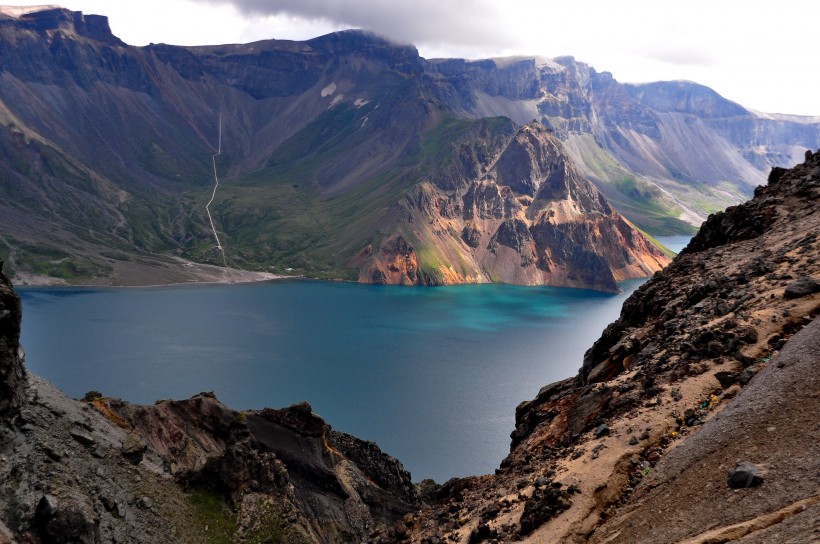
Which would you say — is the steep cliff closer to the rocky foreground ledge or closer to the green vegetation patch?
the rocky foreground ledge

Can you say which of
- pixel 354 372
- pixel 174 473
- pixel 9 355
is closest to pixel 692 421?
pixel 9 355

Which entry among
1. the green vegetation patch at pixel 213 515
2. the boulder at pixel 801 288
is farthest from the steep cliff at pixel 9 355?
the boulder at pixel 801 288

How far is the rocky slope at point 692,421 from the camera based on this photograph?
19.9 m

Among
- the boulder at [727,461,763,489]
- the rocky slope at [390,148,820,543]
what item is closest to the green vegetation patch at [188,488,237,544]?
the rocky slope at [390,148,820,543]

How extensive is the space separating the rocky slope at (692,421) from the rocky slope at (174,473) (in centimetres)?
1855

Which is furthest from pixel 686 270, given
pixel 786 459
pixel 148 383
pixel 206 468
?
pixel 148 383

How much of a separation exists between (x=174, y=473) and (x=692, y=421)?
4151 cm

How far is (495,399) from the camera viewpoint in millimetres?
135625

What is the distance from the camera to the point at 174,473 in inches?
2077

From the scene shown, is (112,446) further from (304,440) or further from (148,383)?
(148,383)

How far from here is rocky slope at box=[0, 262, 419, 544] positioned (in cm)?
3756

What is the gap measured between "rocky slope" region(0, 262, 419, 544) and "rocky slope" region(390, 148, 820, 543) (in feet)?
60.9

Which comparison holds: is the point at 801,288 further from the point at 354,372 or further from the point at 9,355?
the point at 354,372

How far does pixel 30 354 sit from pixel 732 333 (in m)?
169
